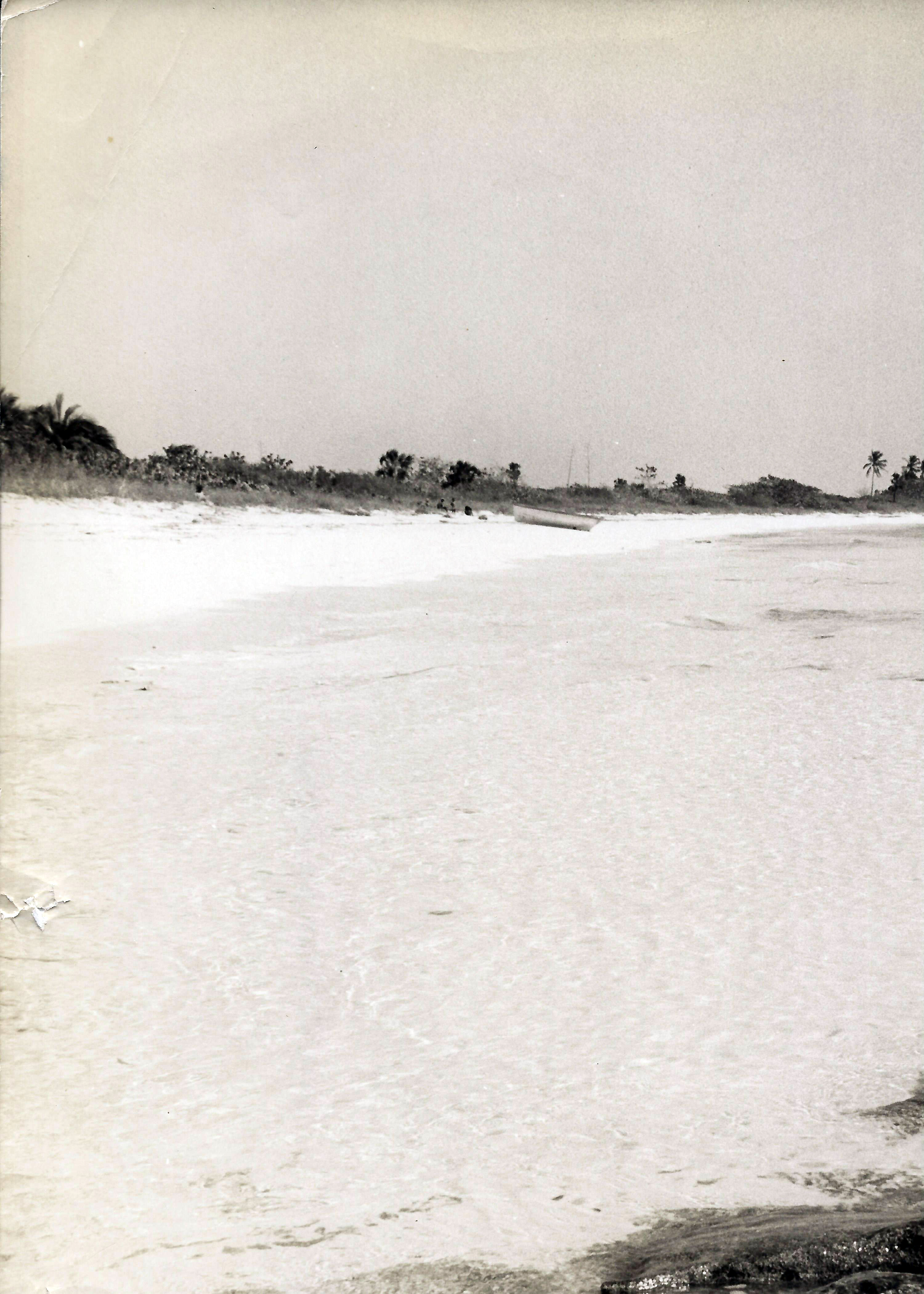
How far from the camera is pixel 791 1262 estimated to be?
1.43 meters

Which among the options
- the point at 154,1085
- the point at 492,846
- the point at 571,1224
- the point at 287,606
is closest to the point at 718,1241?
the point at 571,1224

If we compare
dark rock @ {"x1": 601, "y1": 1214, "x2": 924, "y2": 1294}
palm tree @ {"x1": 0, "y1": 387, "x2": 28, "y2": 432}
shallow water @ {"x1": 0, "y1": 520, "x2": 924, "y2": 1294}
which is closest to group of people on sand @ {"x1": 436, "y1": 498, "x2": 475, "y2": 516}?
shallow water @ {"x1": 0, "y1": 520, "x2": 924, "y2": 1294}

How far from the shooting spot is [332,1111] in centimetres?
187

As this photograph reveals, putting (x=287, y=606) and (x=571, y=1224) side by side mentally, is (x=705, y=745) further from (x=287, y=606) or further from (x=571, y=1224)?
(x=287, y=606)

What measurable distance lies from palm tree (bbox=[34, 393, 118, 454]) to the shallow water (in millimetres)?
1031

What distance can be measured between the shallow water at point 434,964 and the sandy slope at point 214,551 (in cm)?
180

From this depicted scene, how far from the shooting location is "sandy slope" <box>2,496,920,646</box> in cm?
709

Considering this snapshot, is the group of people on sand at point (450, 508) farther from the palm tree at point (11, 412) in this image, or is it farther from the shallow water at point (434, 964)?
the palm tree at point (11, 412)

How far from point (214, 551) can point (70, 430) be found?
5.07m

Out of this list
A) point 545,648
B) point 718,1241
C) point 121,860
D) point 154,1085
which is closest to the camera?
point 718,1241

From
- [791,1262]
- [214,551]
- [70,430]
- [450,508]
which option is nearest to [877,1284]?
[791,1262]

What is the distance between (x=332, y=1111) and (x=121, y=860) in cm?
128

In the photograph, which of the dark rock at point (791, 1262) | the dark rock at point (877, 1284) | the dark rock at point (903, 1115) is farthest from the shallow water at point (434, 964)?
the dark rock at point (877, 1284)

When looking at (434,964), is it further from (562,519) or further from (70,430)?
(562,519)
